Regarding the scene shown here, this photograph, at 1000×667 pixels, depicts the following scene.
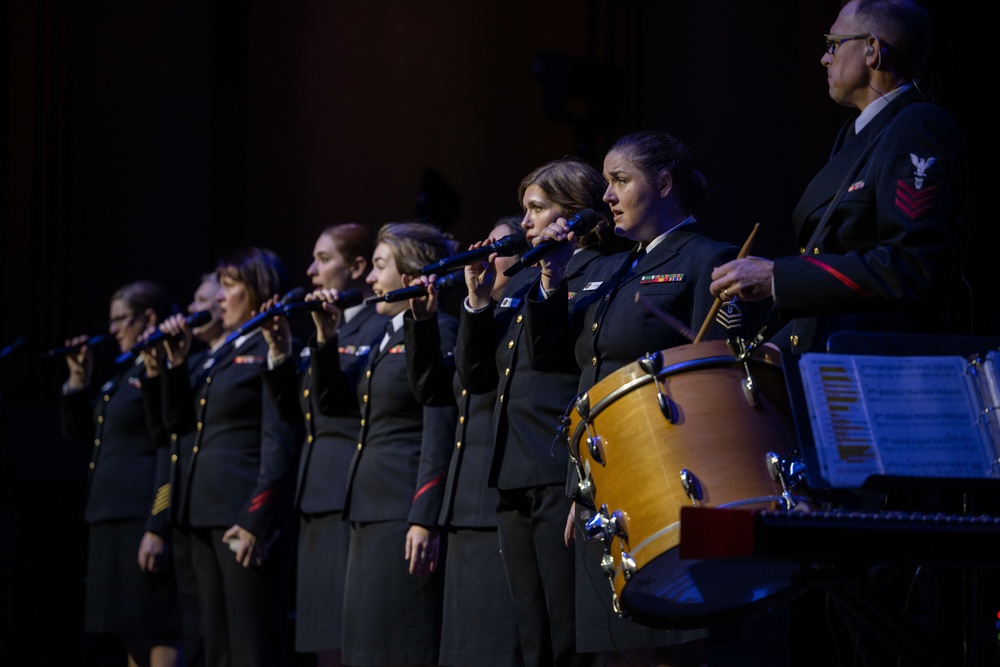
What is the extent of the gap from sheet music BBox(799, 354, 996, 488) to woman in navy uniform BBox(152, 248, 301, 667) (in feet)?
8.72

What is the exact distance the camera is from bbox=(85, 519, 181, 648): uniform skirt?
4.77 m

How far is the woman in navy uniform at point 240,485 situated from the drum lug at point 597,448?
212 centimetres

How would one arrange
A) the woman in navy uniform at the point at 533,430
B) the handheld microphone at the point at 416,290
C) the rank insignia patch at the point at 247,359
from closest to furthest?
the woman in navy uniform at the point at 533,430 → the handheld microphone at the point at 416,290 → the rank insignia patch at the point at 247,359

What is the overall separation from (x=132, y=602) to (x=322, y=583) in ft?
4.30

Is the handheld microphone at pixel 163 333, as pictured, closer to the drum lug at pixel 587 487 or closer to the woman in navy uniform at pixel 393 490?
the woman in navy uniform at pixel 393 490

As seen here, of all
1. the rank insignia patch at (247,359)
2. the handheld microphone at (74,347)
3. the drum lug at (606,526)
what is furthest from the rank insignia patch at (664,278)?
the handheld microphone at (74,347)

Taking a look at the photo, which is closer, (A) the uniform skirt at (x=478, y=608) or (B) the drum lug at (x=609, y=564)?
(B) the drum lug at (x=609, y=564)

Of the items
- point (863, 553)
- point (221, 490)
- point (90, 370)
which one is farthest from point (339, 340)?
point (863, 553)

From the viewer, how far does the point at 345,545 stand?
3836 millimetres

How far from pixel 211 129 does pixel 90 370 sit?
176cm

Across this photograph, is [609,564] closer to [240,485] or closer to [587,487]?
[587,487]

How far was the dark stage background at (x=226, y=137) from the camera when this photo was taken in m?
5.74

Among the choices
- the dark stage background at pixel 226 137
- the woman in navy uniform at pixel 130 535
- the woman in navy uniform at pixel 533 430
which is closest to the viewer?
the woman in navy uniform at pixel 533 430

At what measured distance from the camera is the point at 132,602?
4777 mm
